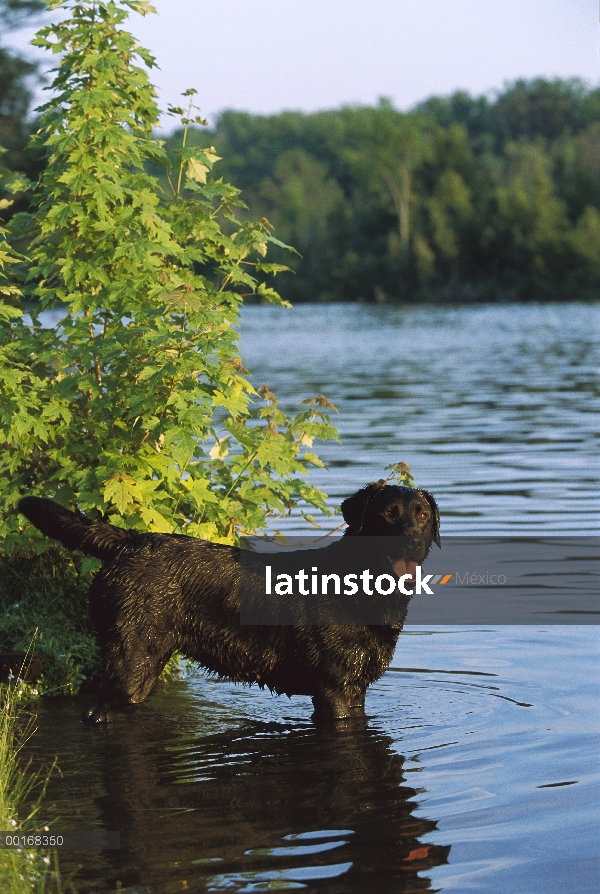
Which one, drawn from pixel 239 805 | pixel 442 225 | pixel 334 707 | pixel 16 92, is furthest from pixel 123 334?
pixel 442 225

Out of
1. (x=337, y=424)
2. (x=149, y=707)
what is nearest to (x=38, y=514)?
(x=149, y=707)

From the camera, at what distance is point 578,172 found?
335 feet

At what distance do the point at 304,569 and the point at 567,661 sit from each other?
8.80ft

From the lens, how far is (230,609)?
773 centimetres

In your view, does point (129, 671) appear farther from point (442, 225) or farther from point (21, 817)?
point (442, 225)

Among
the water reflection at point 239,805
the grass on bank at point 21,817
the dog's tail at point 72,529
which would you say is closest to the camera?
the grass on bank at point 21,817

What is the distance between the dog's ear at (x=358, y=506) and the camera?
25.2 ft

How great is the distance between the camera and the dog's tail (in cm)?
781

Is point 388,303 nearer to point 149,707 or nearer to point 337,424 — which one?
point 337,424

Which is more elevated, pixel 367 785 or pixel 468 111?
pixel 468 111

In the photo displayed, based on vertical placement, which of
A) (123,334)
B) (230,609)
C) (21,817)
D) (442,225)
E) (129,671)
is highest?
(442,225)

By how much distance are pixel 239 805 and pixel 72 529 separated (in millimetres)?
2126

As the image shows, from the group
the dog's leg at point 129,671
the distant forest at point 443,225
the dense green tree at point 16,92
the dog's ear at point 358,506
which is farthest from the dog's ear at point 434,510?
the distant forest at point 443,225

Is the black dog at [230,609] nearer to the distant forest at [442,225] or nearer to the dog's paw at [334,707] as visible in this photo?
the dog's paw at [334,707]
